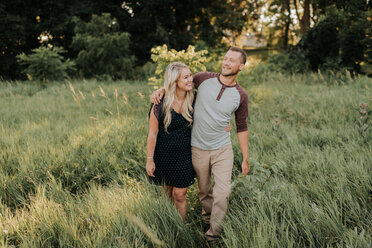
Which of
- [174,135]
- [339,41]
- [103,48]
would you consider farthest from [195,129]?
[339,41]

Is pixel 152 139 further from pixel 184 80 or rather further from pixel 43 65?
pixel 43 65

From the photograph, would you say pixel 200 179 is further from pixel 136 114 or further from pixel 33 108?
pixel 33 108

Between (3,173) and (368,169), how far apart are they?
4535mm

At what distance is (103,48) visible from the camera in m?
12.6

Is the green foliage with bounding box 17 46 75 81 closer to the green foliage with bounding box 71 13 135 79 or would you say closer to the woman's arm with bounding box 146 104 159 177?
the green foliage with bounding box 71 13 135 79

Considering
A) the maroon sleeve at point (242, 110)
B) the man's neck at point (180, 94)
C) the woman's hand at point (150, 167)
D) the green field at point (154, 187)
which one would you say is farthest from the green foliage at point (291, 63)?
the woman's hand at point (150, 167)

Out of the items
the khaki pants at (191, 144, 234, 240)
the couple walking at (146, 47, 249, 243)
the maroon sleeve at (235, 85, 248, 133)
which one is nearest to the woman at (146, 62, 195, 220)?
the couple walking at (146, 47, 249, 243)

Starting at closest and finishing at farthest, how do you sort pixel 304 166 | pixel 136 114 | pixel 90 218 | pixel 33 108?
1. pixel 90 218
2. pixel 304 166
3. pixel 136 114
4. pixel 33 108

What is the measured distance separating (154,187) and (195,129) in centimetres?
86

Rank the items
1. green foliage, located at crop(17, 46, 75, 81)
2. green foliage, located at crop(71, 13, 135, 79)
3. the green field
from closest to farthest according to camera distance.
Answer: the green field → green foliage, located at crop(17, 46, 75, 81) → green foliage, located at crop(71, 13, 135, 79)

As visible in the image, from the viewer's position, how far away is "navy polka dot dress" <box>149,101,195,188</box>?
2.61m

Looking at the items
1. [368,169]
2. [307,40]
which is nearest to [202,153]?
[368,169]

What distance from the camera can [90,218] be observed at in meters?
2.42

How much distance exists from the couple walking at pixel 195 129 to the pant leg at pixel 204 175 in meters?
0.01
